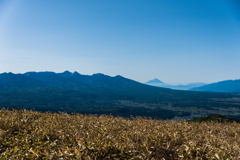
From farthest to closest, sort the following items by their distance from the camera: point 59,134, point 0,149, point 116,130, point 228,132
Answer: point 228,132
point 116,130
point 59,134
point 0,149

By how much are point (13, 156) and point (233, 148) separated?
5.20 m

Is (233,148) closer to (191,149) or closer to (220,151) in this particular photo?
(220,151)

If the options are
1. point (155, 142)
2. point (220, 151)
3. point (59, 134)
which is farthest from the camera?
point (59, 134)

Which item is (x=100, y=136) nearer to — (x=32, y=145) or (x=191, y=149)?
(x=32, y=145)

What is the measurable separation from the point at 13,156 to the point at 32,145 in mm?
680

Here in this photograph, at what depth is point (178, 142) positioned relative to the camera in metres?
4.38

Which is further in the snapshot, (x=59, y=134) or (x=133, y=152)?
(x=59, y=134)

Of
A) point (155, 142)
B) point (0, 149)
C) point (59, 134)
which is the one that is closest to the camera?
point (0, 149)

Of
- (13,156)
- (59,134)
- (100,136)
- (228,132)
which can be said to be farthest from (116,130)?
(228,132)

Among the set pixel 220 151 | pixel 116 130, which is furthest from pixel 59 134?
pixel 220 151

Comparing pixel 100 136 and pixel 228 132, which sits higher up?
pixel 100 136

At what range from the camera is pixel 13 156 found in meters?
3.35

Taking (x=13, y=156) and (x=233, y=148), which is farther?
(x=233, y=148)

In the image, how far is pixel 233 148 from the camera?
3.96 m
